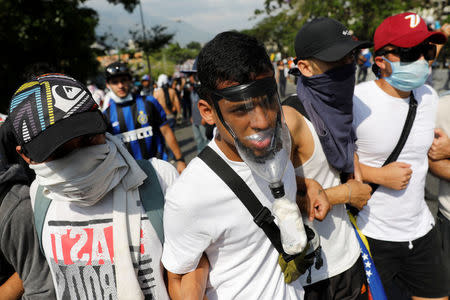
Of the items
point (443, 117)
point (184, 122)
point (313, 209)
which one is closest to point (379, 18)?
point (184, 122)

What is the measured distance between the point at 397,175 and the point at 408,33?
3.15 feet

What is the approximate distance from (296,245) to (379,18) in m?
20.4

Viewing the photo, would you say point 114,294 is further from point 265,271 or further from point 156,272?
point 265,271

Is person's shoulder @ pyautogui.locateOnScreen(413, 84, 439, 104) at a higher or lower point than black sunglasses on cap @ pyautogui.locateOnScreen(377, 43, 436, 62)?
lower

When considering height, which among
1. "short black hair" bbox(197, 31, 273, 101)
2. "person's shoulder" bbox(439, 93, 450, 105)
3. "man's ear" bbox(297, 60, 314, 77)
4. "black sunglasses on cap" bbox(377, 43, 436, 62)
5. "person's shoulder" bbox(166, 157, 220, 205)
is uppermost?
A: "short black hair" bbox(197, 31, 273, 101)

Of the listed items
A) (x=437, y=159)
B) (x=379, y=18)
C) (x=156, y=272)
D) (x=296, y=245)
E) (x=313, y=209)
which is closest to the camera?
(x=296, y=245)

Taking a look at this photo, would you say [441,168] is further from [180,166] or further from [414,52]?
[180,166]

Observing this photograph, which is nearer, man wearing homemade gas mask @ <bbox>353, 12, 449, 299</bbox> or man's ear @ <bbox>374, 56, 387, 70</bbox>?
man wearing homemade gas mask @ <bbox>353, 12, 449, 299</bbox>

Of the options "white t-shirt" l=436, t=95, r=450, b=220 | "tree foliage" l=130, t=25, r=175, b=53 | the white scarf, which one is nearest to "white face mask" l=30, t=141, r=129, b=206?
the white scarf

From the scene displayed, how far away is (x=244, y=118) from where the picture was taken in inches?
47.2

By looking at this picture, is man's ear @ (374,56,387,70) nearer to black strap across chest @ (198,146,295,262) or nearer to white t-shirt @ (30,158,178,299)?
black strap across chest @ (198,146,295,262)

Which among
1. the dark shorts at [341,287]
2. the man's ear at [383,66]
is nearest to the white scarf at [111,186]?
the dark shorts at [341,287]

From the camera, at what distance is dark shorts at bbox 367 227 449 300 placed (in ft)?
7.14

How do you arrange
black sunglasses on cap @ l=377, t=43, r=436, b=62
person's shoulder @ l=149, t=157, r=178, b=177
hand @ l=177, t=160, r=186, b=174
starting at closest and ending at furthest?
person's shoulder @ l=149, t=157, r=178, b=177 < black sunglasses on cap @ l=377, t=43, r=436, b=62 < hand @ l=177, t=160, r=186, b=174
